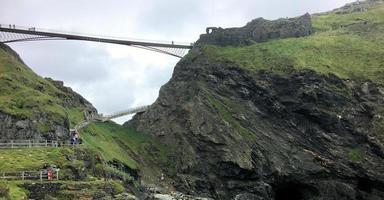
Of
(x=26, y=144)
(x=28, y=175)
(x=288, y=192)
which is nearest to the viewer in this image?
(x=28, y=175)

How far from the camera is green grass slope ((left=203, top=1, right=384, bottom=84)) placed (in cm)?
15450

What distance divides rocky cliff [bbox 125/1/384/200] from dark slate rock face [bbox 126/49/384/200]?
0.24 metres

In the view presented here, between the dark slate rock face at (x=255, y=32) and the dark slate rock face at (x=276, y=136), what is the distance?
21.5m

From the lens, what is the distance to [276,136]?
14488cm

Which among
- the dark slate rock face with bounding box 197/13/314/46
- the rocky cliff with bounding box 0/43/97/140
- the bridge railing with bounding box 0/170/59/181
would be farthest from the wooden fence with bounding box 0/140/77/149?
the dark slate rock face with bounding box 197/13/314/46

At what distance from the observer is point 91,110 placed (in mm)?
165000

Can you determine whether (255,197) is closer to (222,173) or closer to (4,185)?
(222,173)

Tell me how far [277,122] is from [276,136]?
4.16 m

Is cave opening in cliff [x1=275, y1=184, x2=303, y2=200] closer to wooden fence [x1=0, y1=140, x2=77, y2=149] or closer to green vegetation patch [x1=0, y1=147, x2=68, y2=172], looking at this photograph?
wooden fence [x1=0, y1=140, x2=77, y2=149]

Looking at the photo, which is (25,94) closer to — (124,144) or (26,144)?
(26,144)

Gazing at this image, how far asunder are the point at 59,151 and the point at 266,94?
7070cm

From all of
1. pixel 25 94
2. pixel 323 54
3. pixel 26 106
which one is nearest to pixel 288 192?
pixel 323 54

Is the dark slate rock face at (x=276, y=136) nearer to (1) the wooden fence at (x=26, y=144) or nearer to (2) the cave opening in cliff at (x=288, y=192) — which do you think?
(2) the cave opening in cliff at (x=288, y=192)

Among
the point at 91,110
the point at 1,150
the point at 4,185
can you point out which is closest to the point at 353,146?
the point at 91,110
